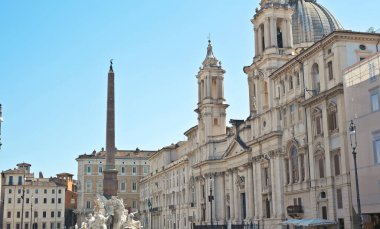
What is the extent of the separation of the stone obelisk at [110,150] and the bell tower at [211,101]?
2198cm

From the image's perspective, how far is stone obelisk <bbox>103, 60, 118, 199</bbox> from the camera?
49844 millimetres

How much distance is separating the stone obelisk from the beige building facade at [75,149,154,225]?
Answer: 5796cm

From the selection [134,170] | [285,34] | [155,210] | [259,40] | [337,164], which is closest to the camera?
[337,164]

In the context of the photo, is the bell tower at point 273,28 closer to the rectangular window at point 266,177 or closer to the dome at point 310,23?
the dome at point 310,23

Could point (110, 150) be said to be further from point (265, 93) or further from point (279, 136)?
point (265, 93)

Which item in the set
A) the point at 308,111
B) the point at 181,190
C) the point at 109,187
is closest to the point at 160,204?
the point at 181,190

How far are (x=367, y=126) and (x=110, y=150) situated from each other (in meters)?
23.4

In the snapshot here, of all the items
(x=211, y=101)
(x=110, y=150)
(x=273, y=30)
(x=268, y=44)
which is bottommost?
(x=110, y=150)

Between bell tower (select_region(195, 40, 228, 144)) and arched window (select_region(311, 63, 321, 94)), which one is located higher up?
bell tower (select_region(195, 40, 228, 144))

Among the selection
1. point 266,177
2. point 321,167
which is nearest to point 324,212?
point 321,167

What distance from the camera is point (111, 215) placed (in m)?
48.3

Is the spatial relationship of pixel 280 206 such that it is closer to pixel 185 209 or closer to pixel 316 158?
pixel 316 158

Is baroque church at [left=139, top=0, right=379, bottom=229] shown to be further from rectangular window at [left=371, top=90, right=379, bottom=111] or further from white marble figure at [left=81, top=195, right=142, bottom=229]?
white marble figure at [left=81, top=195, right=142, bottom=229]

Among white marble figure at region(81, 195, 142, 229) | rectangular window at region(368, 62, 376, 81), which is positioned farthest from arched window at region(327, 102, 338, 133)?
white marble figure at region(81, 195, 142, 229)
